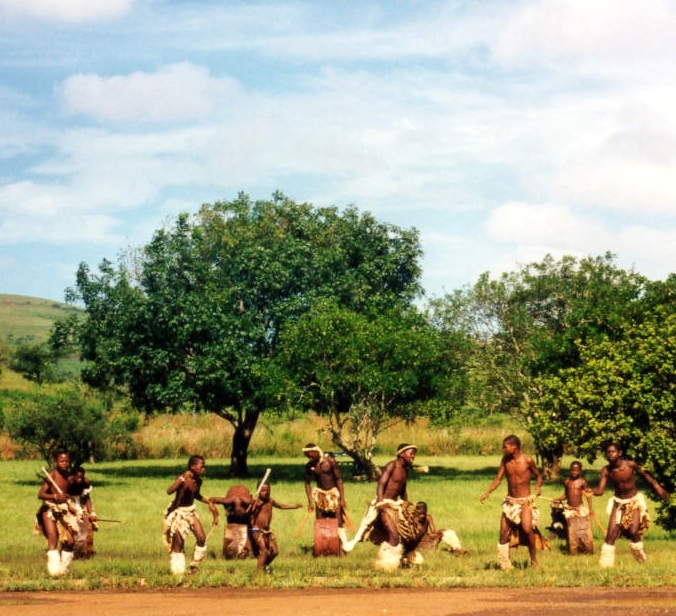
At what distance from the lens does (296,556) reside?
69.6 feet

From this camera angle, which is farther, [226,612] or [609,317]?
[609,317]

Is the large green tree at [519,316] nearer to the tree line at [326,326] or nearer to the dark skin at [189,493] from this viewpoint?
the tree line at [326,326]

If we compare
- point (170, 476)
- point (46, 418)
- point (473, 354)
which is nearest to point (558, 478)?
point (473, 354)

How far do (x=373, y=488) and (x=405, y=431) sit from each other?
24672 millimetres

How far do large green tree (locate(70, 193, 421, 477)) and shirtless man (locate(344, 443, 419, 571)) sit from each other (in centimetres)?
2853

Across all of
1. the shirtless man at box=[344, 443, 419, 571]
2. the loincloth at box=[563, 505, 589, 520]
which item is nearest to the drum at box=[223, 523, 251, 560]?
the shirtless man at box=[344, 443, 419, 571]

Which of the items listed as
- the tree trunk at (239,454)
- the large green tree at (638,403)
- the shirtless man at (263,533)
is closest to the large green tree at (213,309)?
the tree trunk at (239,454)

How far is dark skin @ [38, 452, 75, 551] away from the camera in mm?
17891

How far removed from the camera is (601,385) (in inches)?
1055

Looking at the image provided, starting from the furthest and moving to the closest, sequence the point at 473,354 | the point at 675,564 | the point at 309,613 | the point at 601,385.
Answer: the point at 473,354 < the point at 601,385 < the point at 675,564 < the point at 309,613

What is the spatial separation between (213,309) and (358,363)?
297 inches

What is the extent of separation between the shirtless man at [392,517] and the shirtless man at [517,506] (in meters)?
1.23

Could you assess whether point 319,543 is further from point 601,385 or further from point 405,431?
point 405,431

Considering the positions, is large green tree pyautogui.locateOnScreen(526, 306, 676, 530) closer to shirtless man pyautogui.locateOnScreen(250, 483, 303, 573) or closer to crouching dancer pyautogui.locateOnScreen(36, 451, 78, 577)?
shirtless man pyautogui.locateOnScreen(250, 483, 303, 573)
